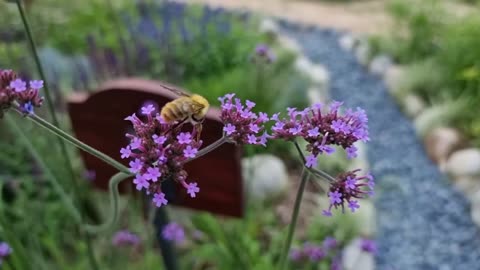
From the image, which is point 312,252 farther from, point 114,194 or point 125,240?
point 114,194

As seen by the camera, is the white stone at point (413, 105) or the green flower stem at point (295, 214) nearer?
the green flower stem at point (295, 214)

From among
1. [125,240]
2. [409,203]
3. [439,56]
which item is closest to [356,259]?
[409,203]

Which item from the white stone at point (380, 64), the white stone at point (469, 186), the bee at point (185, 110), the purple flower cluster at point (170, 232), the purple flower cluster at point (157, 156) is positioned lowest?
the purple flower cluster at point (157, 156)

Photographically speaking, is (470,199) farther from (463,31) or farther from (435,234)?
(463,31)

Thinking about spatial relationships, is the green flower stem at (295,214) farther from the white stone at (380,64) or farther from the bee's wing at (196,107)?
the white stone at (380,64)

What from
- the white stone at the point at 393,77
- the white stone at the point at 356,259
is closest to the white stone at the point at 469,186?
the white stone at the point at 356,259

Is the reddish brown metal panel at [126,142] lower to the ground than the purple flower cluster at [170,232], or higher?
higher
